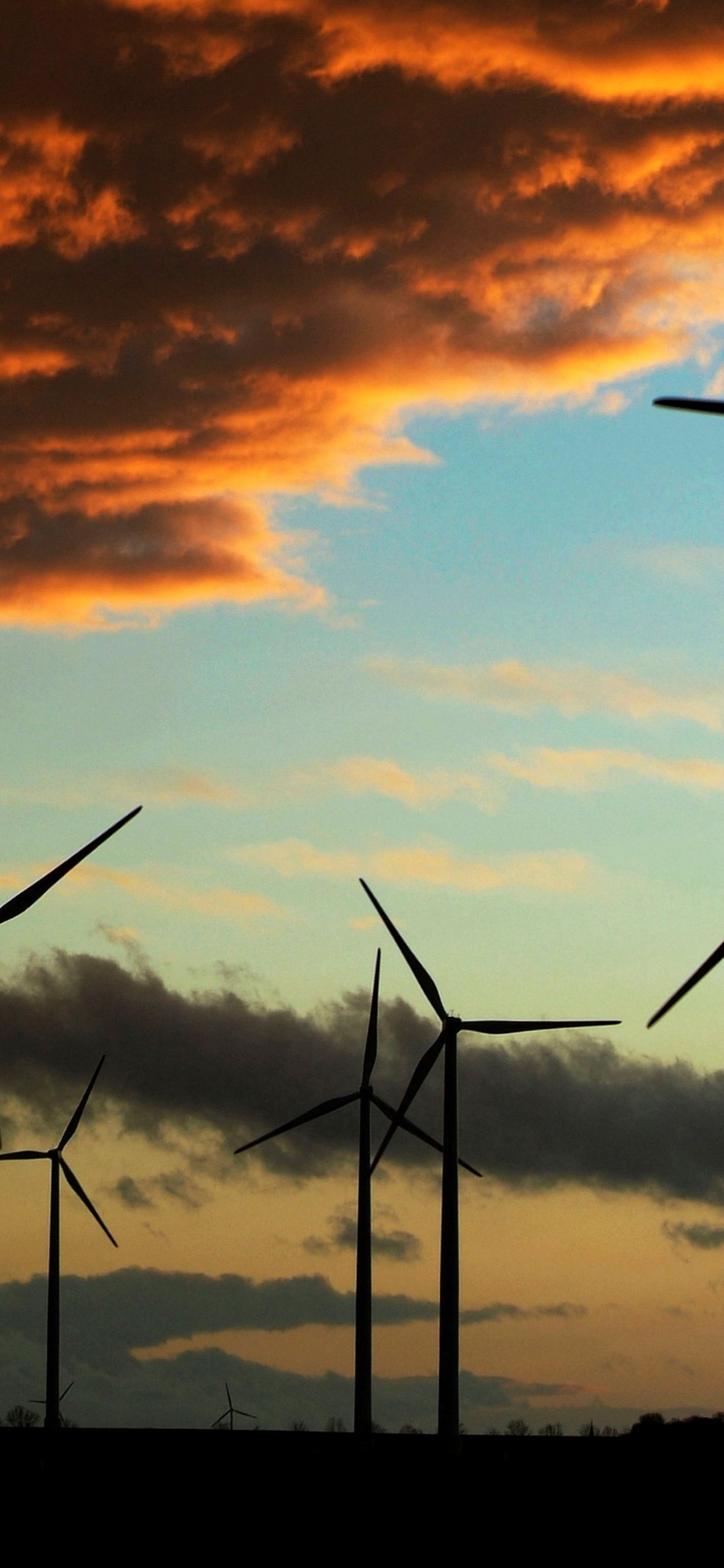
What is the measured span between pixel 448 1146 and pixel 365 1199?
25.1 m

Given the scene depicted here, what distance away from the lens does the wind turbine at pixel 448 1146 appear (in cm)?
10194

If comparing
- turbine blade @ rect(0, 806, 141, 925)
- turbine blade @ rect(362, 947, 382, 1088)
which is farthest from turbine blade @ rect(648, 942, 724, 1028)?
turbine blade @ rect(362, 947, 382, 1088)

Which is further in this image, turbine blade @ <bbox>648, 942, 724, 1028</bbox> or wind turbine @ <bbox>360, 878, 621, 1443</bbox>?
wind turbine @ <bbox>360, 878, 621, 1443</bbox>

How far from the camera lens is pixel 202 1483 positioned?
115 m

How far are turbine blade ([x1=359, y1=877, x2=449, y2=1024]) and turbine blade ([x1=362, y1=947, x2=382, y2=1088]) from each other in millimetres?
21038

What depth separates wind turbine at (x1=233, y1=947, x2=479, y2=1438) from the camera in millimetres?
127206

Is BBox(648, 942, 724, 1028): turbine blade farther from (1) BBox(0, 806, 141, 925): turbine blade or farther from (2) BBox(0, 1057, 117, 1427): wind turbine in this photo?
(2) BBox(0, 1057, 117, 1427): wind turbine

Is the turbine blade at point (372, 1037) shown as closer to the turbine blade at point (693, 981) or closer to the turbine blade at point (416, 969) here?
the turbine blade at point (416, 969)

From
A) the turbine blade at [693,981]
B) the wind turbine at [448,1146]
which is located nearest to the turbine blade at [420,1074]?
the wind turbine at [448,1146]

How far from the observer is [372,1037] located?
135 metres

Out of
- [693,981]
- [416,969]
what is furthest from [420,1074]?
[693,981]

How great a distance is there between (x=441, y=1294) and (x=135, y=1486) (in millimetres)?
20353

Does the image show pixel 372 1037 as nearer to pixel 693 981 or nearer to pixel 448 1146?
pixel 448 1146

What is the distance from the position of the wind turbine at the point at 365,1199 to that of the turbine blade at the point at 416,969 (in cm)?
991
